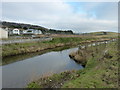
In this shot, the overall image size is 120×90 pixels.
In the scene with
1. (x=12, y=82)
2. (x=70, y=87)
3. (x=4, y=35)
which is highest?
(x=4, y=35)

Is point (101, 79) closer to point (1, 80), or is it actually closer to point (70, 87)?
point (70, 87)

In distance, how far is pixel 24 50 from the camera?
101 feet

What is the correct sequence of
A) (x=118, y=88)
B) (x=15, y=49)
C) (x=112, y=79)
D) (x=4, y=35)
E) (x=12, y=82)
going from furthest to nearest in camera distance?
(x=4, y=35), (x=15, y=49), (x=12, y=82), (x=112, y=79), (x=118, y=88)

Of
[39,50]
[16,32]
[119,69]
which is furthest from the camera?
[16,32]

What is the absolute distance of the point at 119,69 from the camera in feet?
36.8

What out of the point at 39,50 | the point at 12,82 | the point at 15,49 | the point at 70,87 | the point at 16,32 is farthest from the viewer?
the point at 16,32

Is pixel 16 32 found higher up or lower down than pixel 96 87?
higher up

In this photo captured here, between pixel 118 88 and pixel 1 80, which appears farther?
pixel 1 80

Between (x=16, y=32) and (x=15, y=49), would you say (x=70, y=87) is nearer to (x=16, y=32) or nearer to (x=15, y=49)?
(x=15, y=49)

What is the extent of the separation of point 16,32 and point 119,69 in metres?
86.8

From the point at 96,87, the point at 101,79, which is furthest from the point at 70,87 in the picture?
the point at 101,79

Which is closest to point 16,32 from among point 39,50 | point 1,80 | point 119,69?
point 39,50

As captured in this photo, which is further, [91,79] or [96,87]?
[91,79]

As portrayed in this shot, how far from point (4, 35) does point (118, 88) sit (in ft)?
176
